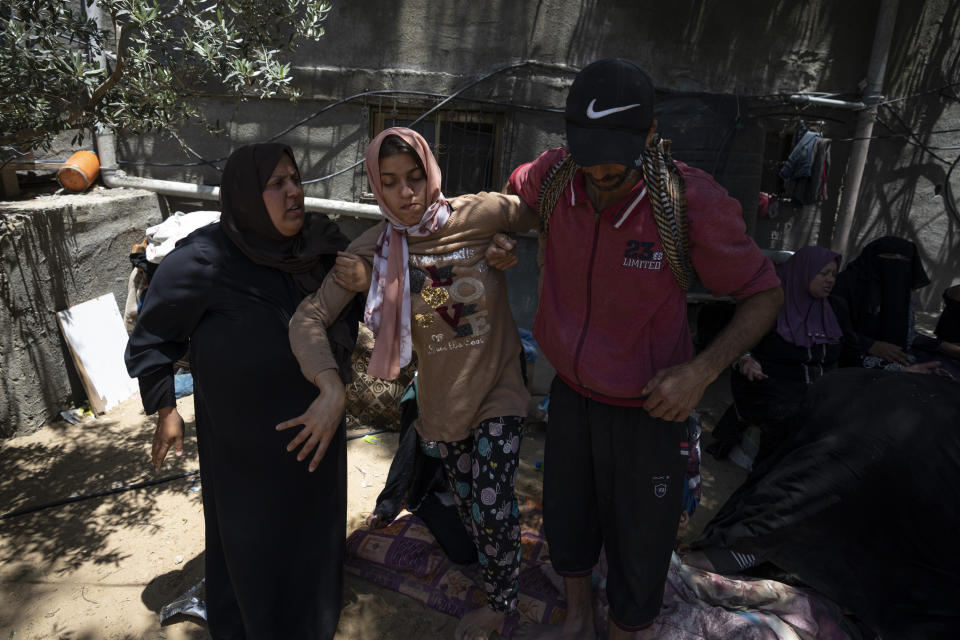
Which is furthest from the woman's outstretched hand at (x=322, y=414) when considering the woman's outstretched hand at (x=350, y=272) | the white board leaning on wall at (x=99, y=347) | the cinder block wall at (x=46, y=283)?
the white board leaning on wall at (x=99, y=347)

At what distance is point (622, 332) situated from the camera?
1899 mm

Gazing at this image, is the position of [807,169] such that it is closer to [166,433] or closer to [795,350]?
[795,350]

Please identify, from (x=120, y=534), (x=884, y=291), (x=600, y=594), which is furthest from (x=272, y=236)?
(x=884, y=291)

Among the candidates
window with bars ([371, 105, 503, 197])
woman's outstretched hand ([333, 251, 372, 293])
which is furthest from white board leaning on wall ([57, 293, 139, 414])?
woman's outstretched hand ([333, 251, 372, 293])

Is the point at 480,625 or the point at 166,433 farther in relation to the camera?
the point at 480,625

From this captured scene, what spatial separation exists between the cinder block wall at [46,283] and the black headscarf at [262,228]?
293cm

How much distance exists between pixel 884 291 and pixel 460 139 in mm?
3936

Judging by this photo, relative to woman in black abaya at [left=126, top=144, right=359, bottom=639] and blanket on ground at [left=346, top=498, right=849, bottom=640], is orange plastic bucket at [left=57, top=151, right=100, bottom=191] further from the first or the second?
blanket on ground at [left=346, top=498, right=849, bottom=640]

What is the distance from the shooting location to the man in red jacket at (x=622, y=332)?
171 centimetres

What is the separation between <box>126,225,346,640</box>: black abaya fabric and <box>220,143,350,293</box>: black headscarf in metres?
0.06

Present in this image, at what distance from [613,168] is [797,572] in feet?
6.50

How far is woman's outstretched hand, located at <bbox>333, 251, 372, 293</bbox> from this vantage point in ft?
6.41

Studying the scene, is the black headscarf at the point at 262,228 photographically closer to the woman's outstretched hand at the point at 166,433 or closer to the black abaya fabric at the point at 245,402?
the black abaya fabric at the point at 245,402

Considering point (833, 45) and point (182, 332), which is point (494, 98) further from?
point (182, 332)
